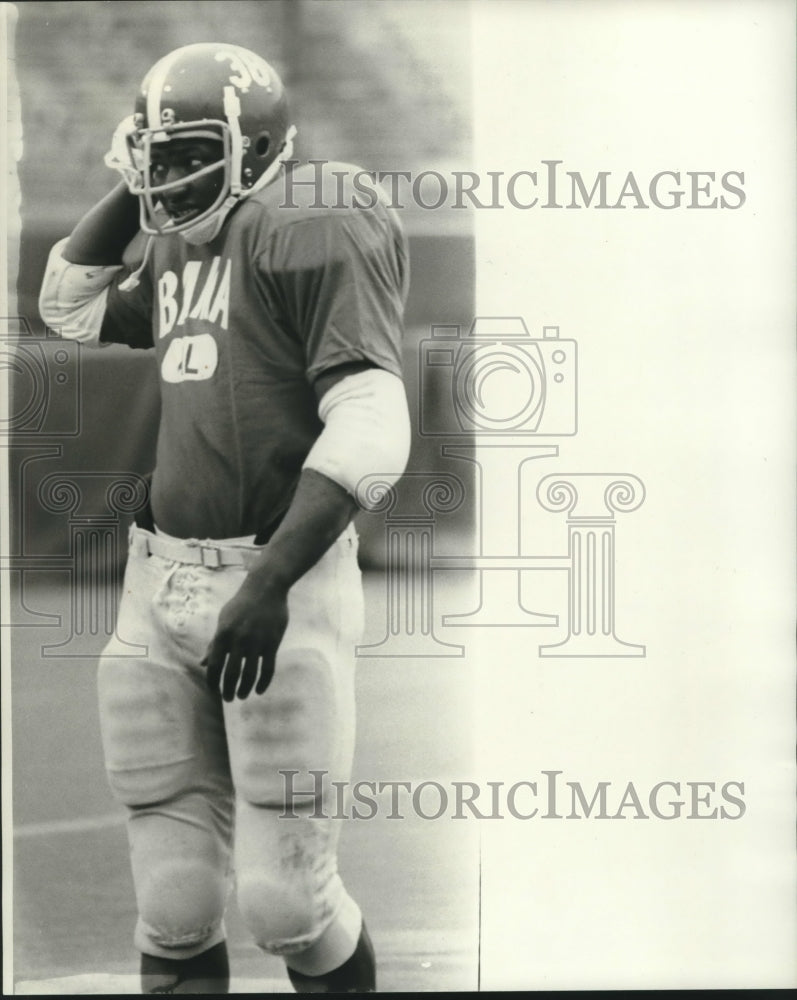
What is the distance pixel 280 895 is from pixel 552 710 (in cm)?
67

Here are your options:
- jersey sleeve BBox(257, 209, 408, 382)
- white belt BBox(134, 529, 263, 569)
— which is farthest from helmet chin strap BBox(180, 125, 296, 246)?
white belt BBox(134, 529, 263, 569)

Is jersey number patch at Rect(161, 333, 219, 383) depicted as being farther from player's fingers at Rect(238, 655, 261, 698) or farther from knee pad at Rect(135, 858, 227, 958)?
knee pad at Rect(135, 858, 227, 958)

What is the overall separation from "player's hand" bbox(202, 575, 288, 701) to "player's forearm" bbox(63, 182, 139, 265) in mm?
737

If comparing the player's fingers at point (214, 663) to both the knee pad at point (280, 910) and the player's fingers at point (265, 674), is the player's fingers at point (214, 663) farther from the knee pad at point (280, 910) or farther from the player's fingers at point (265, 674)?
the knee pad at point (280, 910)

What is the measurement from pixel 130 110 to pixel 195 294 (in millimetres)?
400

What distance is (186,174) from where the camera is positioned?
10.2 feet

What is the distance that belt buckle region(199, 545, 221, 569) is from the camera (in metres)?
3.14

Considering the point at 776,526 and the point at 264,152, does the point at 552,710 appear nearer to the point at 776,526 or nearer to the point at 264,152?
the point at 776,526

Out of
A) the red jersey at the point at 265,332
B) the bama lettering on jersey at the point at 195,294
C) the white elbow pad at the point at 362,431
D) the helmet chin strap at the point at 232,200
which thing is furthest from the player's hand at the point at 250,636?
the helmet chin strap at the point at 232,200

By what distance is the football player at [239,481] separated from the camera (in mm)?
3109

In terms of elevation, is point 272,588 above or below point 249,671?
above

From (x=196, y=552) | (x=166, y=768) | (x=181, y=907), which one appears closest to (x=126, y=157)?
(x=196, y=552)
